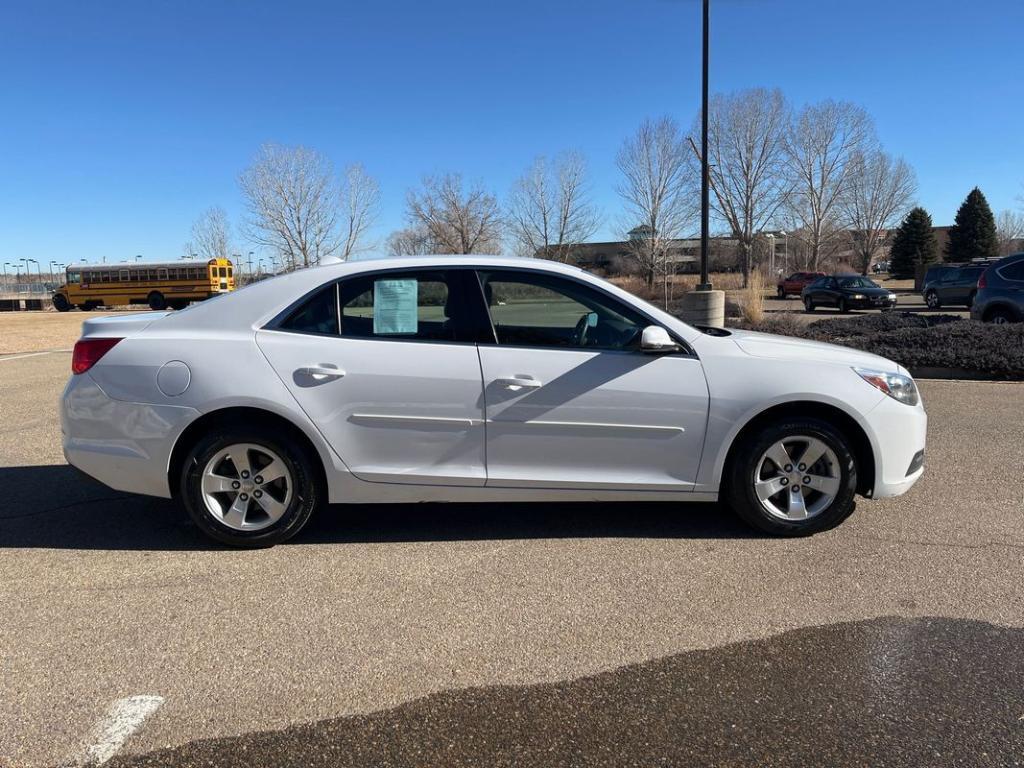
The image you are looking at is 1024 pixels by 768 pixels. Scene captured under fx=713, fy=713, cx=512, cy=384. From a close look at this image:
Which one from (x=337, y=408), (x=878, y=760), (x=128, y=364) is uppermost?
(x=128, y=364)

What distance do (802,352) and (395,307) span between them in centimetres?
234

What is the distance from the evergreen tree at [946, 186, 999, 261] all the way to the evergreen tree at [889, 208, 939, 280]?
8.05 feet

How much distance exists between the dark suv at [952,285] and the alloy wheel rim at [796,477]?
85.8ft

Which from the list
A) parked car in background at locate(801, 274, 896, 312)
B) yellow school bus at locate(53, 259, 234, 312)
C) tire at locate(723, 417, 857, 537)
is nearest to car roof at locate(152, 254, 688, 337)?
tire at locate(723, 417, 857, 537)

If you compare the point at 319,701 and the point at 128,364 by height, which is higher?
the point at 128,364

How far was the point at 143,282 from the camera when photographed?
42531 mm

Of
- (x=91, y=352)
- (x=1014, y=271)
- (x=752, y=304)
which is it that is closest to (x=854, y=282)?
(x=752, y=304)

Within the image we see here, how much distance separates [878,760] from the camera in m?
2.27

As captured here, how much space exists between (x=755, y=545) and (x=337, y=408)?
244 cm

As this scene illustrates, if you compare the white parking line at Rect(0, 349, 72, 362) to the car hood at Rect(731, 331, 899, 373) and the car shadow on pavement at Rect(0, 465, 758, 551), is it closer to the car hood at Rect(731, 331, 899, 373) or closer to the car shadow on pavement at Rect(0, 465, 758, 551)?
the car shadow on pavement at Rect(0, 465, 758, 551)

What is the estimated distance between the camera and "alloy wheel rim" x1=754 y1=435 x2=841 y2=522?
13.0 feet

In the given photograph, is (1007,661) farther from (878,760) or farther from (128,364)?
(128,364)

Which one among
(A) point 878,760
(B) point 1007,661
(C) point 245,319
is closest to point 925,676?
(B) point 1007,661

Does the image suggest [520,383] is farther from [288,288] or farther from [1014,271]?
[1014,271]
